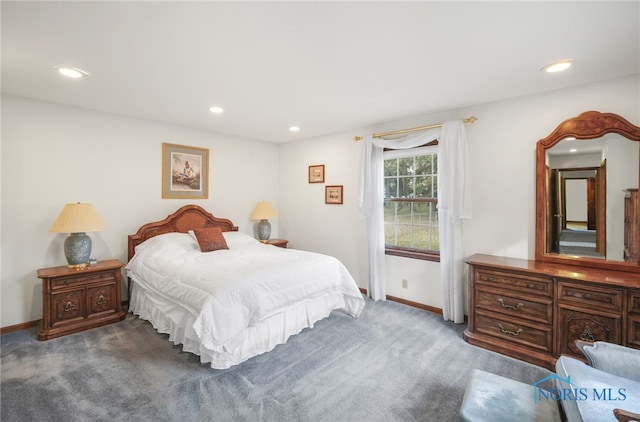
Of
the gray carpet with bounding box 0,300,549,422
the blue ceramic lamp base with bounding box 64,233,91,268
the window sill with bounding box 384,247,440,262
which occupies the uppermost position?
the blue ceramic lamp base with bounding box 64,233,91,268

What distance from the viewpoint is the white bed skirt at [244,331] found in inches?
92.5

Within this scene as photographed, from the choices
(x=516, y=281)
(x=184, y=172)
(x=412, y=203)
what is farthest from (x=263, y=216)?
(x=516, y=281)

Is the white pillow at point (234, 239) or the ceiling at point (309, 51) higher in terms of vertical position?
the ceiling at point (309, 51)

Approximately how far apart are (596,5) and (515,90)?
126 cm

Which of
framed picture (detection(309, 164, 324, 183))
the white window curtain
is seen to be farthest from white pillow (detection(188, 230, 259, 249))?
the white window curtain

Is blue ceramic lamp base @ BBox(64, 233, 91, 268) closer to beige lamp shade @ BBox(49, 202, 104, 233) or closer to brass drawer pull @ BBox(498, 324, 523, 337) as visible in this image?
beige lamp shade @ BBox(49, 202, 104, 233)

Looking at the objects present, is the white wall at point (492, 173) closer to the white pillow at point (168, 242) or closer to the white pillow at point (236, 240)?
A: the white pillow at point (236, 240)

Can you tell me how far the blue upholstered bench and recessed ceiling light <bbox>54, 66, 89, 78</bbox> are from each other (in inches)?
138

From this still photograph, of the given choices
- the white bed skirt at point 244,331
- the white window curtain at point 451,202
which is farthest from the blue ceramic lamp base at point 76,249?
the white window curtain at point 451,202

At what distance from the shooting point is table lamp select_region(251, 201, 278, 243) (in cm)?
466

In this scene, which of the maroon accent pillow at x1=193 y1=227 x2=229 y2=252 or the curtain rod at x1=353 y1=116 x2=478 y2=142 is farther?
the maroon accent pillow at x1=193 y1=227 x2=229 y2=252

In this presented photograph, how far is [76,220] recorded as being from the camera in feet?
9.73

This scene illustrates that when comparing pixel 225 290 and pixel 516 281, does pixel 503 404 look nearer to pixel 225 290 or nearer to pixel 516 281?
pixel 516 281

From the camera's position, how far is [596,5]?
1573 millimetres
